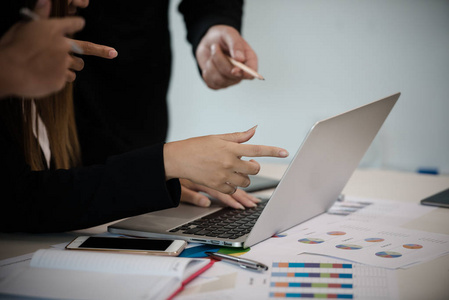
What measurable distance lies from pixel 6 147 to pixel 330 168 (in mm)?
550

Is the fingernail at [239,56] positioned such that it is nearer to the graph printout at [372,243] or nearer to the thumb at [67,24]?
the graph printout at [372,243]

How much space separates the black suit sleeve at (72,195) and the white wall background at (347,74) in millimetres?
1085

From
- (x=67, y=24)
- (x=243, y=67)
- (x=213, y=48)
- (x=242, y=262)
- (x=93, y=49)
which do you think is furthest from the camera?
(x=213, y=48)

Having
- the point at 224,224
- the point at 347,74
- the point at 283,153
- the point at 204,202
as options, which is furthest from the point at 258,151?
the point at 347,74

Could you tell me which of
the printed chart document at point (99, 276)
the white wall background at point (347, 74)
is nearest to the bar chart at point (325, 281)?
the printed chart document at point (99, 276)

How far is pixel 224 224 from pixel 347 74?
1.11 m

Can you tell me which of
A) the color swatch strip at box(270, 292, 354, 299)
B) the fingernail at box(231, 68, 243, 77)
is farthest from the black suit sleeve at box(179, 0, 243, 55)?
the color swatch strip at box(270, 292, 354, 299)

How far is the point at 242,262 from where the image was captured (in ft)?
1.95

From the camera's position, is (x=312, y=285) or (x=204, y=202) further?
(x=204, y=202)

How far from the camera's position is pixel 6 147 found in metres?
0.74

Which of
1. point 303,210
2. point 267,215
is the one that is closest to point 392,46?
point 303,210

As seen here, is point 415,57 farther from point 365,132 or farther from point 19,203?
point 19,203

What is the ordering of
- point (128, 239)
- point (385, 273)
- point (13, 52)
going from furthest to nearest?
point (128, 239) < point (385, 273) < point (13, 52)

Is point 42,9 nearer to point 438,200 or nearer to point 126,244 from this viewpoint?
point 126,244
